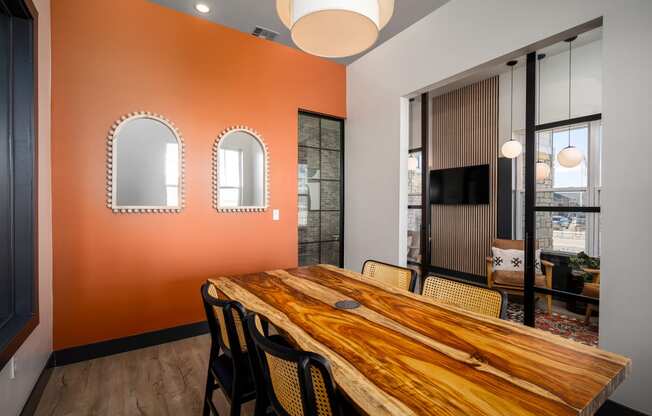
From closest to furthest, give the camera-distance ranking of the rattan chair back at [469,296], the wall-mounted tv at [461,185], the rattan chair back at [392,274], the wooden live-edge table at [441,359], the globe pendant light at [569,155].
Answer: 1. the wooden live-edge table at [441,359]
2. the rattan chair back at [469,296]
3. the rattan chair back at [392,274]
4. the globe pendant light at [569,155]
5. the wall-mounted tv at [461,185]

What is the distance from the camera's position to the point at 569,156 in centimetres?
230

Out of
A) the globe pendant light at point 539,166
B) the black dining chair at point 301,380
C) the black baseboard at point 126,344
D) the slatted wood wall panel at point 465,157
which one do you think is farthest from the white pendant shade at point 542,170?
the black baseboard at point 126,344

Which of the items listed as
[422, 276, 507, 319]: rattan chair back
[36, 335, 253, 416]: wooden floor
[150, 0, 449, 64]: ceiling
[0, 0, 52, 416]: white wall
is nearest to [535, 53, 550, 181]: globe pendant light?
[422, 276, 507, 319]: rattan chair back

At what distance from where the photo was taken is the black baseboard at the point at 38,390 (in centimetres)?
179

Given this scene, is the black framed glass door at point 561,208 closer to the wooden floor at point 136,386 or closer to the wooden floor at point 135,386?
the wooden floor at point 136,386

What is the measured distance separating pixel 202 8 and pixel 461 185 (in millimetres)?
4725

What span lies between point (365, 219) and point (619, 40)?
2.58 metres

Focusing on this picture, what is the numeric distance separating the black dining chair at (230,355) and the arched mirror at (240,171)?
61.2 inches

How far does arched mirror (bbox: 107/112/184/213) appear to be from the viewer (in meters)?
2.57

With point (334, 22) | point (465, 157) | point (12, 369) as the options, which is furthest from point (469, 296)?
point (465, 157)

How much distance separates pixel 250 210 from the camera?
326 centimetres

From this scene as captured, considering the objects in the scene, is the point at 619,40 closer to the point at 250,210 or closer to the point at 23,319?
the point at 250,210

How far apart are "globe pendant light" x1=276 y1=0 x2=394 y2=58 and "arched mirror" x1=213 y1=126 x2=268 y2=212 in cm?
168

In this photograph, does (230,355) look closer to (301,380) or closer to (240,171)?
(301,380)
